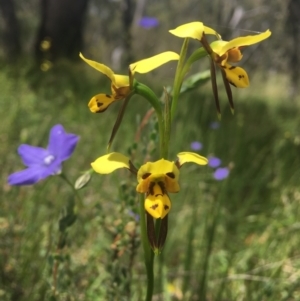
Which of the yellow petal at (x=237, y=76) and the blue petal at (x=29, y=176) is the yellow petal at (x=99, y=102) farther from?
the blue petal at (x=29, y=176)

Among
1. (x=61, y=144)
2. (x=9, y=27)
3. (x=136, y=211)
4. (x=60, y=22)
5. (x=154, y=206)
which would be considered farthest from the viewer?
(x=9, y=27)

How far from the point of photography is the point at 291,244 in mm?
1359

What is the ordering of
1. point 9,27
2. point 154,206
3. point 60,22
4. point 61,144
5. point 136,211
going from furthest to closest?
point 9,27, point 60,22, point 61,144, point 136,211, point 154,206

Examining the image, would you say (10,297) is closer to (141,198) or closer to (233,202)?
(141,198)

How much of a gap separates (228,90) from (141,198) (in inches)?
6.2

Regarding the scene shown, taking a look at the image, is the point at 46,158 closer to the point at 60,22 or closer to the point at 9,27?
the point at 60,22

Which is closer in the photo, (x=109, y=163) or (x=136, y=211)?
(x=109, y=163)

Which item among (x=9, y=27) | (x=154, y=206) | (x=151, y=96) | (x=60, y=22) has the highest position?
(x=9, y=27)

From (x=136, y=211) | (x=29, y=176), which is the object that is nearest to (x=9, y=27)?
(x=29, y=176)

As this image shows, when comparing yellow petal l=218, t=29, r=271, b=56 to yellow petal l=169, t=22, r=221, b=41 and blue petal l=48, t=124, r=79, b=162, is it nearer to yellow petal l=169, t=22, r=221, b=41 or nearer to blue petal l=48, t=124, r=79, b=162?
yellow petal l=169, t=22, r=221, b=41

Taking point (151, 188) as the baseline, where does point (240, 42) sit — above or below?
above

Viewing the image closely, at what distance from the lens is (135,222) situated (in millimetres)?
813

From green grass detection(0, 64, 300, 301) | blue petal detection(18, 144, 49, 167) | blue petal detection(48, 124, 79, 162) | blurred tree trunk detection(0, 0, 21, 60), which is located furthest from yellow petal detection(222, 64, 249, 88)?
blurred tree trunk detection(0, 0, 21, 60)

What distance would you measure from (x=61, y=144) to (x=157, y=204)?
423mm
